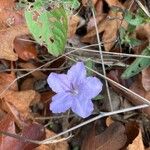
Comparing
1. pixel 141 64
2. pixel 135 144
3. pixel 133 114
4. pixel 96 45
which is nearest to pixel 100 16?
pixel 96 45

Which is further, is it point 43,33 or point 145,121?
point 145,121

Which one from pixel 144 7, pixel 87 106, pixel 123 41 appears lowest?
pixel 87 106

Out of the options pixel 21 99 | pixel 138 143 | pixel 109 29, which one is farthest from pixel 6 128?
pixel 109 29

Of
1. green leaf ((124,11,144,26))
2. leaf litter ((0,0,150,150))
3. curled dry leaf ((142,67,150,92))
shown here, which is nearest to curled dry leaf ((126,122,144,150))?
leaf litter ((0,0,150,150))

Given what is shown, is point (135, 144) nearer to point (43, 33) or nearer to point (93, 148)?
point (93, 148)

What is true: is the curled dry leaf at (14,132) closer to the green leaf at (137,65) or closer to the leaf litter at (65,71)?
the leaf litter at (65,71)

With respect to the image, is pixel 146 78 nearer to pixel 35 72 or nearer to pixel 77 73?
pixel 77 73

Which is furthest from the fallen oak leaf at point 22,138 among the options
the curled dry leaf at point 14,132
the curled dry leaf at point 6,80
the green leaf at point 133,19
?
the green leaf at point 133,19

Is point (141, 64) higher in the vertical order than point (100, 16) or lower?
lower

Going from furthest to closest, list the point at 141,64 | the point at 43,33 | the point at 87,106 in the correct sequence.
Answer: the point at 141,64 → the point at 43,33 → the point at 87,106
